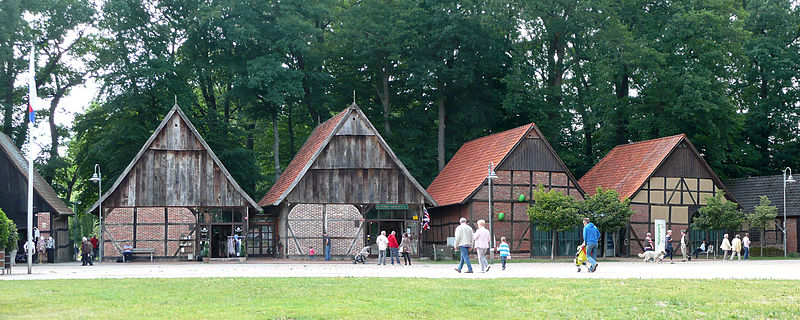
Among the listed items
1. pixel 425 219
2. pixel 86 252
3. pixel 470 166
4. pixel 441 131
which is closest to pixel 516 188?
pixel 470 166

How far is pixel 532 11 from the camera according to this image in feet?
169

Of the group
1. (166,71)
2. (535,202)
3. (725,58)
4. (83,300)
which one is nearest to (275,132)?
(166,71)

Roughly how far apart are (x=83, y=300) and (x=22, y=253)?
1112 inches

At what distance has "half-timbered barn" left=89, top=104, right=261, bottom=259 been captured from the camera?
1646 inches

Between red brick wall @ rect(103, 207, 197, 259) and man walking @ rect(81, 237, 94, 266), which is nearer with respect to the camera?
man walking @ rect(81, 237, 94, 266)

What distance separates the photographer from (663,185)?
158ft

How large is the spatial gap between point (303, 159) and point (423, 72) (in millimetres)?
10100

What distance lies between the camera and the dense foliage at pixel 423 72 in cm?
5078

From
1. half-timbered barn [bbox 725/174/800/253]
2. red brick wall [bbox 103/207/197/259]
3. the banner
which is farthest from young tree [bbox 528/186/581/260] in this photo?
red brick wall [bbox 103/207/197/259]

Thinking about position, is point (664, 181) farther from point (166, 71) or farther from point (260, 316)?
point (260, 316)

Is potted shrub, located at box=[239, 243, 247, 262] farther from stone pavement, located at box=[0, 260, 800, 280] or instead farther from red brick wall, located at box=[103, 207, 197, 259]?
stone pavement, located at box=[0, 260, 800, 280]

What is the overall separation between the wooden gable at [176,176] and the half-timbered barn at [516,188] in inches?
407

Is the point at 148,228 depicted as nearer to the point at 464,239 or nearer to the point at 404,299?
the point at 464,239

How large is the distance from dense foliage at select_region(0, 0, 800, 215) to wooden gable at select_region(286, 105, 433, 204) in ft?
26.2
